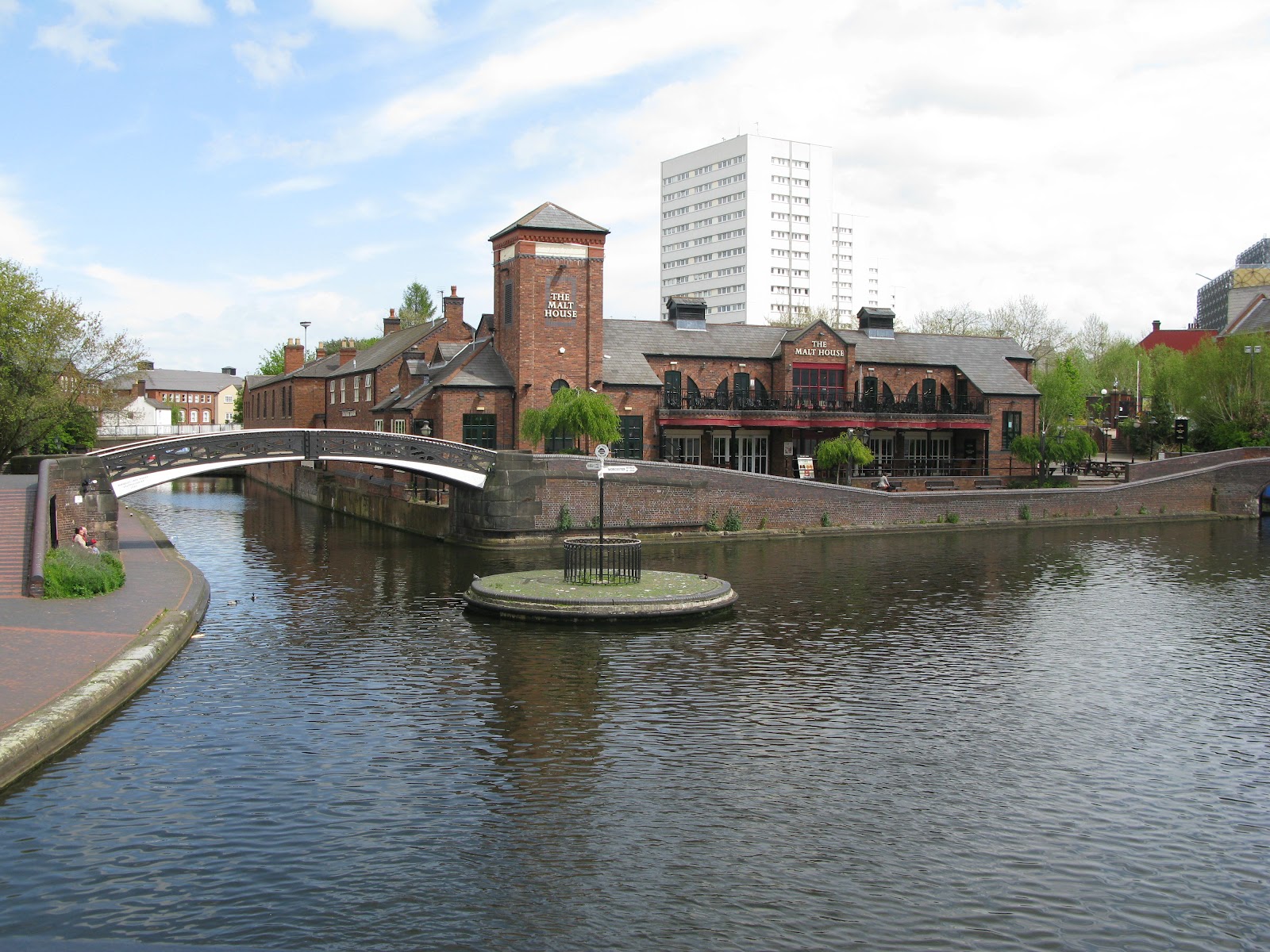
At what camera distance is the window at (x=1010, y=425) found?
52000mm

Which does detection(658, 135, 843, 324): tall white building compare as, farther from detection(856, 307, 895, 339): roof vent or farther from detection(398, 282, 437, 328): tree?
detection(856, 307, 895, 339): roof vent

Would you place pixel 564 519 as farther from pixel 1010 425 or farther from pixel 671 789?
pixel 1010 425

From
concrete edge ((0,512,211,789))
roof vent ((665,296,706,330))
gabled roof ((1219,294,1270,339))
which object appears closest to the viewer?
concrete edge ((0,512,211,789))

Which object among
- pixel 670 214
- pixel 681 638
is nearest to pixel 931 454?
pixel 681 638

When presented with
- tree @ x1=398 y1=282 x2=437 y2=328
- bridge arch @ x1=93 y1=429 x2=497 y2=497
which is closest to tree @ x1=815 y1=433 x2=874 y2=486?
bridge arch @ x1=93 y1=429 x2=497 y2=497

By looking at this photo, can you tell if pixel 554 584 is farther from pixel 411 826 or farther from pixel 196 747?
pixel 411 826

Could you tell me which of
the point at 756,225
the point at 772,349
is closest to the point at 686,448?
the point at 772,349

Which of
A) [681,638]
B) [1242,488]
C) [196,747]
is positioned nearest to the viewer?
[196,747]

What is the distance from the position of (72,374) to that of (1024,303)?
7374cm

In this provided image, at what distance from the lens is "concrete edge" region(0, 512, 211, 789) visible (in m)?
12.6

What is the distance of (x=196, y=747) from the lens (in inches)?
555

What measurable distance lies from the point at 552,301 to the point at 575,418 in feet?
21.8

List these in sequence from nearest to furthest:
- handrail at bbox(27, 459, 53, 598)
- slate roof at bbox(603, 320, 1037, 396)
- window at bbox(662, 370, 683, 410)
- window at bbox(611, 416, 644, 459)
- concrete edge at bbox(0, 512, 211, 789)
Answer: concrete edge at bbox(0, 512, 211, 789)
handrail at bbox(27, 459, 53, 598)
window at bbox(611, 416, 644, 459)
slate roof at bbox(603, 320, 1037, 396)
window at bbox(662, 370, 683, 410)

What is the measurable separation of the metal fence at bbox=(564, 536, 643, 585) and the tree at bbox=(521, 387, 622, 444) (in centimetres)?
1192
